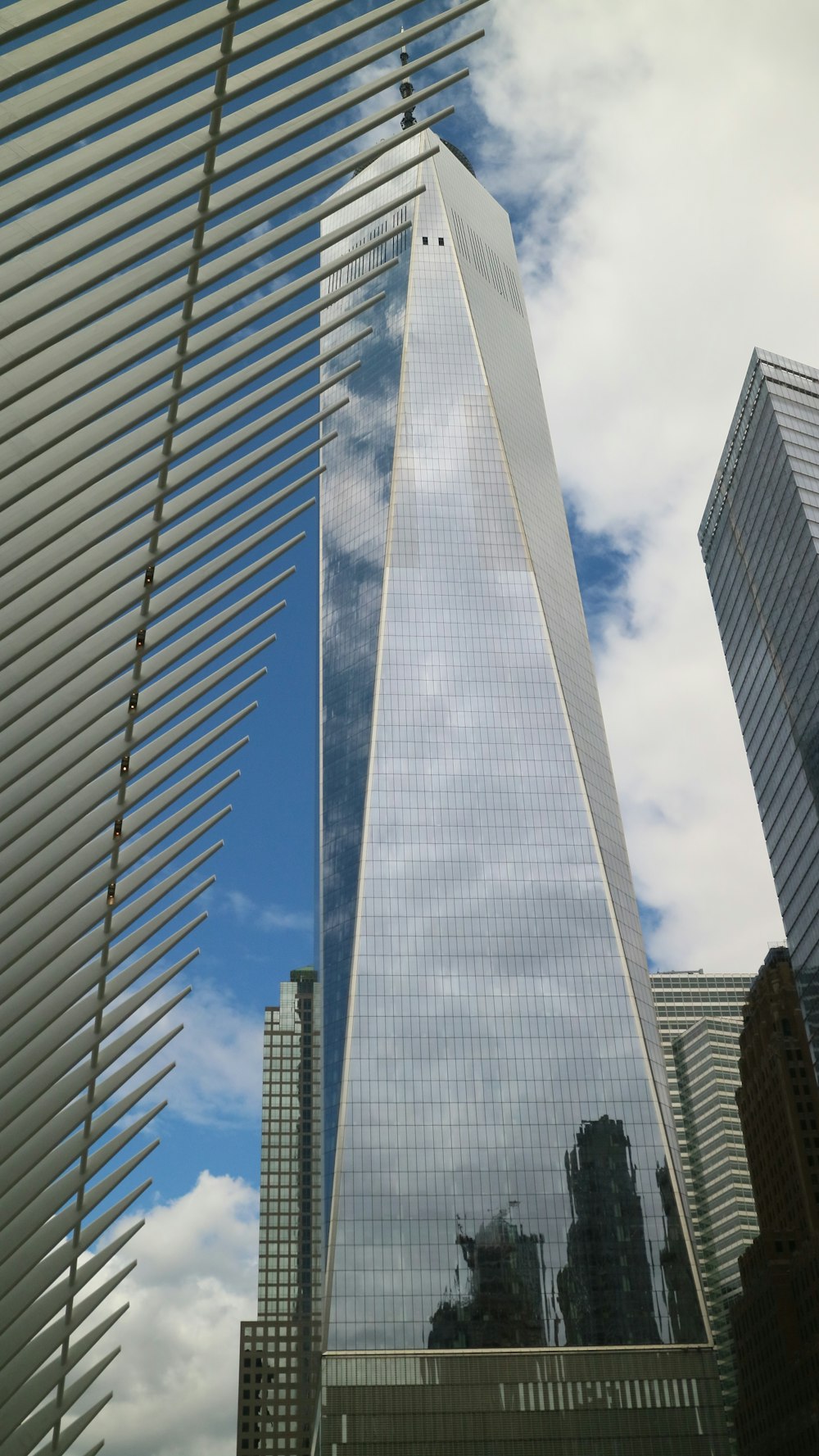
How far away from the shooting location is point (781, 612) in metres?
104

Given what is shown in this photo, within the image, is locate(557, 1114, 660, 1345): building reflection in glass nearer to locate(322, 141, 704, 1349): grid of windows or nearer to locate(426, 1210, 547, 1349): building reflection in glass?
locate(322, 141, 704, 1349): grid of windows

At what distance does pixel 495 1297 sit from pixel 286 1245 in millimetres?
80623

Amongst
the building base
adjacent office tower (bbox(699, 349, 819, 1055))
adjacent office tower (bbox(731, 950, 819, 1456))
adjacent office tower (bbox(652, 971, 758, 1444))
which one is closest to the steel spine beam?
the building base

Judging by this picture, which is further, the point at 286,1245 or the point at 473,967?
the point at 286,1245

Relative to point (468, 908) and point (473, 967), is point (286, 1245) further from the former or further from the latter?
point (468, 908)

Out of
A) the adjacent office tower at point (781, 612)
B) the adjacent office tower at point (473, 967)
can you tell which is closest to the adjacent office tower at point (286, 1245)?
the adjacent office tower at point (473, 967)

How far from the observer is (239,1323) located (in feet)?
498

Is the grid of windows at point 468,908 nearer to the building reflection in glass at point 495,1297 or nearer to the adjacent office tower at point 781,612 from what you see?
the building reflection in glass at point 495,1297

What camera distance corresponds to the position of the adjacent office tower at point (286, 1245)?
14488 centimetres

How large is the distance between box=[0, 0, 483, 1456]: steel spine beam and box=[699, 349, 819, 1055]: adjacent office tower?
73.5m

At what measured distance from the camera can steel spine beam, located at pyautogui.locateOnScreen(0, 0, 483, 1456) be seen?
597 inches

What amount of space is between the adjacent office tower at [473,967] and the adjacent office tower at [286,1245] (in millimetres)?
10845

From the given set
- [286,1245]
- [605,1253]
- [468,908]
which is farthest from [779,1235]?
[286,1245]

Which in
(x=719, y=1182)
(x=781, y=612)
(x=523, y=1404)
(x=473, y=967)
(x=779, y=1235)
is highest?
(x=781, y=612)
